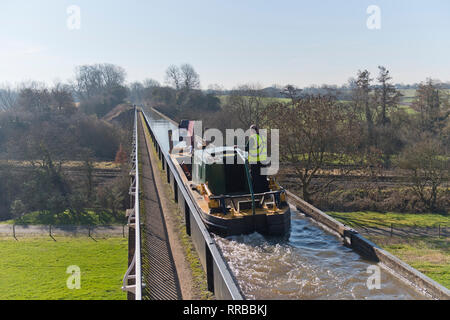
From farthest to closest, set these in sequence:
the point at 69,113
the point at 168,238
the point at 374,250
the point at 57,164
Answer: the point at 69,113, the point at 57,164, the point at 168,238, the point at 374,250

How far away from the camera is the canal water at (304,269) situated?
718 centimetres

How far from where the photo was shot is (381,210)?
31531 mm

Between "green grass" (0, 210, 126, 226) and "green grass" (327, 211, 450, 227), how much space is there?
21.4 metres

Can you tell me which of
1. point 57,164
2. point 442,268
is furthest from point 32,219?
point 442,268

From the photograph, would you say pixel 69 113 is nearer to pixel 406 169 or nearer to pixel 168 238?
pixel 406 169

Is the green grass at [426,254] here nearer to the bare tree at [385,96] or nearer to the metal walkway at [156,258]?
the metal walkway at [156,258]

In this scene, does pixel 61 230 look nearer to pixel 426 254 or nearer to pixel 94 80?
pixel 426 254

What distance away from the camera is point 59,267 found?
26.9m

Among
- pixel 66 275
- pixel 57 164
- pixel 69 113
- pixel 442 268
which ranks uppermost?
pixel 69 113

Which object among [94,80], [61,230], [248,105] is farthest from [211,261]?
[94,80]

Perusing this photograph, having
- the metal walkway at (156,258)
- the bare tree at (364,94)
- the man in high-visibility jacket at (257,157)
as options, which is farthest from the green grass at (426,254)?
the bare tree at (364,94)

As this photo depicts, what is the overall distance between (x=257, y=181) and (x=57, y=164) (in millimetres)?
39994

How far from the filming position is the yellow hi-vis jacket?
35.1 feet

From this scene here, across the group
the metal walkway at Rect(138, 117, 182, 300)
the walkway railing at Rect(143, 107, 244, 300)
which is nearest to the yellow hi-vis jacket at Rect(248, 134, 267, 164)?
the walkway railing at Rect(143, 107, 244, 300)
